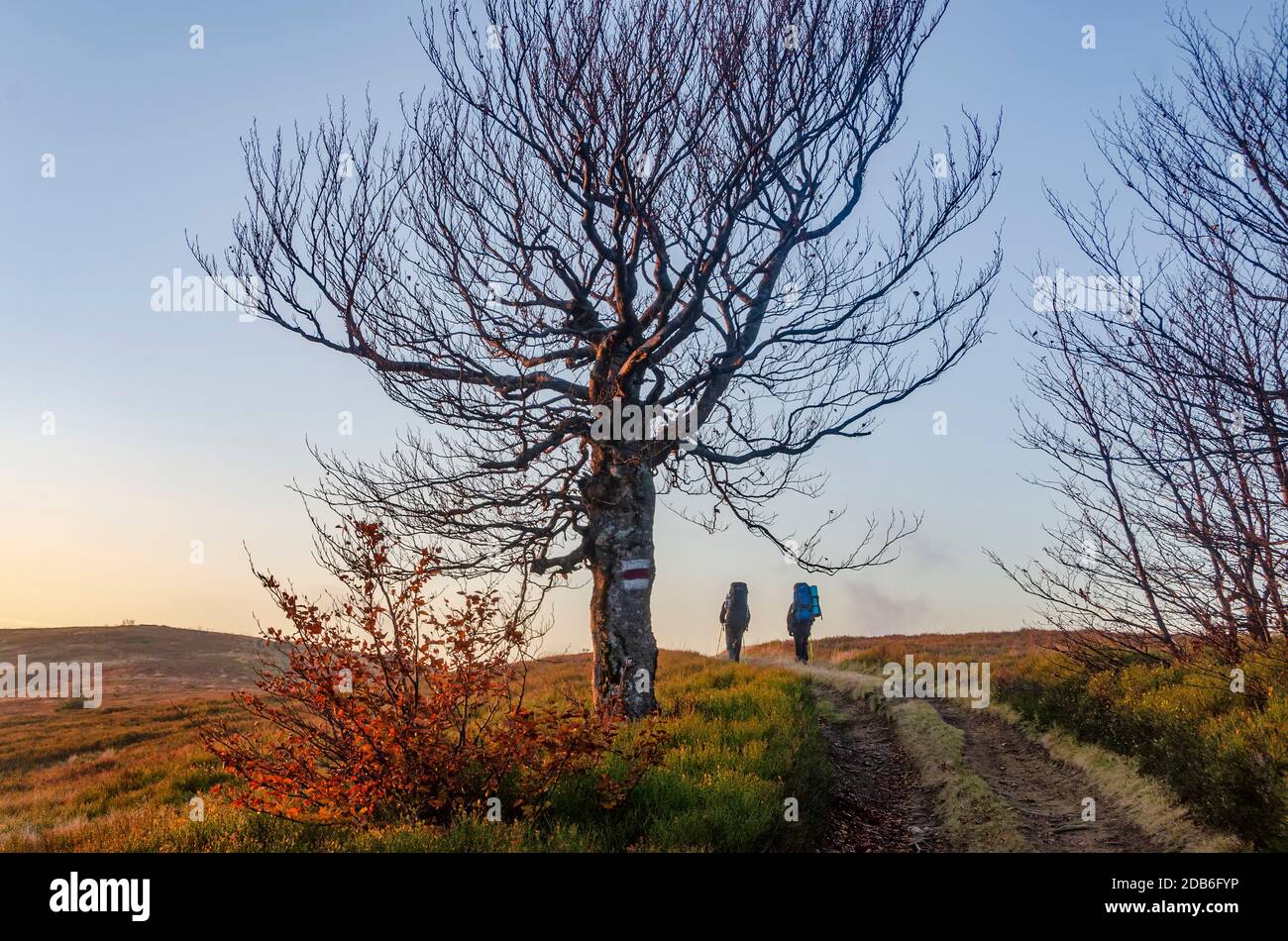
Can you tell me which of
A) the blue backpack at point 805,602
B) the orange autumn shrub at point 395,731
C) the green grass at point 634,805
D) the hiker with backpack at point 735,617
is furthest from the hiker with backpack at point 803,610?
the orange autumn shrub at point 395,731

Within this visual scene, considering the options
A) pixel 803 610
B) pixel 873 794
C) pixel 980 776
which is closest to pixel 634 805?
pixel 873 794

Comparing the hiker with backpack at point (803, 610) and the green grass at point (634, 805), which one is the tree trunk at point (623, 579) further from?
the hiker with backpack at point (803, 610)

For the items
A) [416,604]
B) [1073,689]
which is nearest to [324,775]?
[416,604]

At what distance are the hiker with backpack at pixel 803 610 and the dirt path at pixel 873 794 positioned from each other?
8622 mm

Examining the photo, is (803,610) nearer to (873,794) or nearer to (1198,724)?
(873,794)

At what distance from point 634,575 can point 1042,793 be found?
18.2 feet

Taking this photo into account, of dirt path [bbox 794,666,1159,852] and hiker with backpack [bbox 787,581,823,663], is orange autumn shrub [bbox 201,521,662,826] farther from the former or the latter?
hiker with backpack [bbox 787,581,823,663]

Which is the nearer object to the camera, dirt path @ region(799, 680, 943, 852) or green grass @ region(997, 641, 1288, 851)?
green grass @ region(997, 641, 1288, 851)

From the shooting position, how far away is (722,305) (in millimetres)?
11750

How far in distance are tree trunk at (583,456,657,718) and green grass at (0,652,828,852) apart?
788 millimetres

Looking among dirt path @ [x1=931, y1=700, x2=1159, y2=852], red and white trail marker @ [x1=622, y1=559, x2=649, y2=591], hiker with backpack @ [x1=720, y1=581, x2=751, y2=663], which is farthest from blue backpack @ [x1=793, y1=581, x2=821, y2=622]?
red and white trail marker @ [x1=622, y1=559, x2=649, y2=591]

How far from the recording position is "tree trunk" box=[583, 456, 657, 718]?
10.8 meters

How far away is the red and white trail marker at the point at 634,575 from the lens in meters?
11.0
